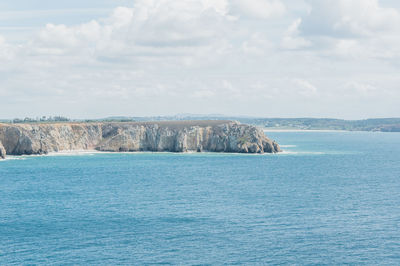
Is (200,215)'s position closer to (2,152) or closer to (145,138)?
(2,152)

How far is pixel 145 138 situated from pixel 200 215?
123 m

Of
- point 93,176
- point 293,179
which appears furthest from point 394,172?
point 93,176

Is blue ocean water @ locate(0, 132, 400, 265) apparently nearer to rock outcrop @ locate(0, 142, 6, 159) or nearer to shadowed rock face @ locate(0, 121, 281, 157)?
rock outcrop @ locate(0, 142, 6, 159)

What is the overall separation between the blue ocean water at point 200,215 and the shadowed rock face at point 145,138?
44.8 m

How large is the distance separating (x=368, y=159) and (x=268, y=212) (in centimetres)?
9766

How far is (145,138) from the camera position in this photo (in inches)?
7643

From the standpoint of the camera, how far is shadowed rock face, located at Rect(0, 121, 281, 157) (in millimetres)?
176125

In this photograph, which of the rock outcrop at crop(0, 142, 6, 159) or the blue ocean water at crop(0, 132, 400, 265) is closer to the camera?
the blue ocean water at crop(0, 132, 400, 265)

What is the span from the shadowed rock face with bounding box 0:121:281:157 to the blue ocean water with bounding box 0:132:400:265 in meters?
44.8

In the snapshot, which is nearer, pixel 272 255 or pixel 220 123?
pixel 272 255

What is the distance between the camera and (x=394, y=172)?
126 metres

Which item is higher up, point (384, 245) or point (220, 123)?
point (220, 123)

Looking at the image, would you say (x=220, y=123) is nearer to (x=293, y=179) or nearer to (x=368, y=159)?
(x=368, y=159)

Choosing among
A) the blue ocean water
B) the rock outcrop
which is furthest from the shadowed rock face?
the blue ocean water
